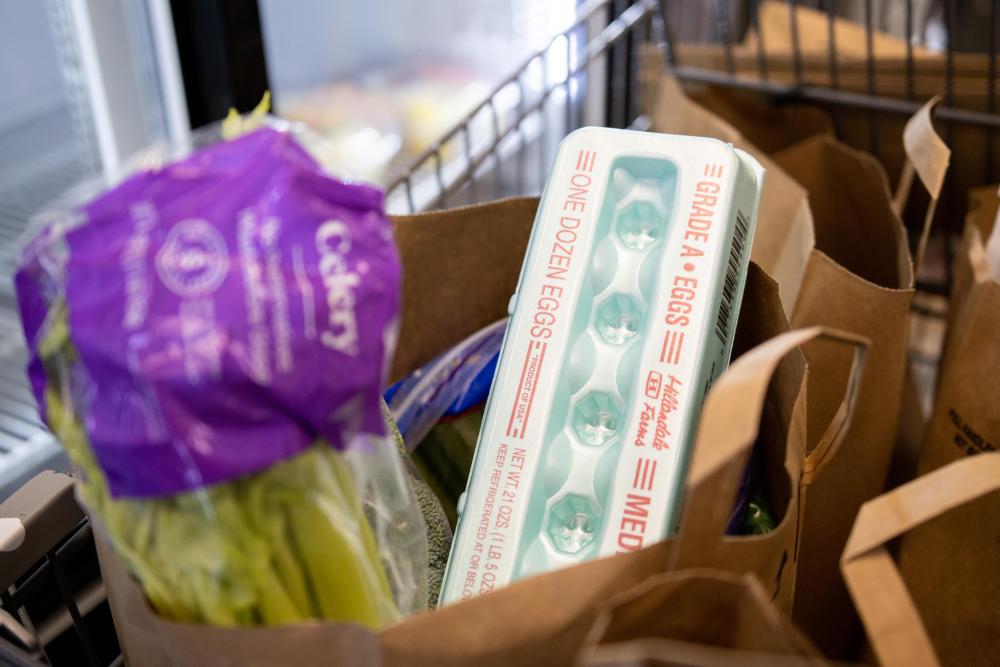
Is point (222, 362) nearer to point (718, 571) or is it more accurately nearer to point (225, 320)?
point (225, 320)

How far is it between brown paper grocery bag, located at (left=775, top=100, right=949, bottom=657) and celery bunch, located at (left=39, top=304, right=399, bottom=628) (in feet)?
1.18

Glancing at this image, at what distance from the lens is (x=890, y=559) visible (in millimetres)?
425

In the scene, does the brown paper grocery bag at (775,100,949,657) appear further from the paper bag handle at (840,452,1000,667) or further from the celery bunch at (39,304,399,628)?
the celery bunch at (39,304,399,628)

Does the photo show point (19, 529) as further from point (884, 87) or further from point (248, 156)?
point (884, 87)

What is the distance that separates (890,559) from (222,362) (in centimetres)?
31

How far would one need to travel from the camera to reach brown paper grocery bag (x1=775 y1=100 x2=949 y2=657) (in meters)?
0.62

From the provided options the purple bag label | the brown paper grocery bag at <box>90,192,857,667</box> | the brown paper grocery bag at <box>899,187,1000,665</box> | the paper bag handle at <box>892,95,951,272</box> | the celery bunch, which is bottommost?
the brown paper grocery bag at <box>899,187,1000,665</box>

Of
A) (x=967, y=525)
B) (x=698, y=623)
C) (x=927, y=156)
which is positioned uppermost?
(x=927, y=156)

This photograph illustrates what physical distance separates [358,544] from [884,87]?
746mm

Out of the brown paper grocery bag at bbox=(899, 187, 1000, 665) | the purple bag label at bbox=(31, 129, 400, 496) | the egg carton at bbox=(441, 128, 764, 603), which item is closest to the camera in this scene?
the purple bag label at bbox=(31, 129, 400, 496)

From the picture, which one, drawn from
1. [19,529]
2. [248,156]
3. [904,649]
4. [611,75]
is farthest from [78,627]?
[611,75]

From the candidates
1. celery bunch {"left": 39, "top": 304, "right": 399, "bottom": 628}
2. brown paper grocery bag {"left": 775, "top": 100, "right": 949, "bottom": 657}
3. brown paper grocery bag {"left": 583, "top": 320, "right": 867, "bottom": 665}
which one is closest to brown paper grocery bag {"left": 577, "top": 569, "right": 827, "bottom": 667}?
brown paper grocery bag {"left": 583, "top": 320, "right": 867, "bottom": 665}

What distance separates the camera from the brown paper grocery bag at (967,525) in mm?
640

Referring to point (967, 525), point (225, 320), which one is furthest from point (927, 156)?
point (225, 320)
